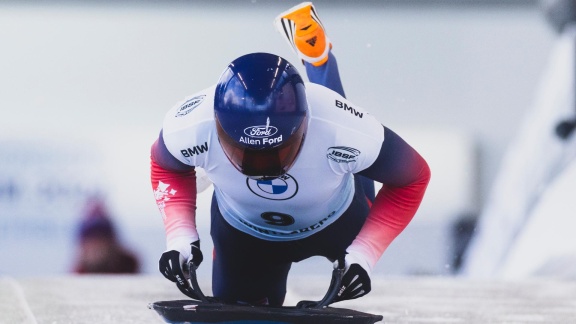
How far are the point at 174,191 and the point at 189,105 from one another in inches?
13.8

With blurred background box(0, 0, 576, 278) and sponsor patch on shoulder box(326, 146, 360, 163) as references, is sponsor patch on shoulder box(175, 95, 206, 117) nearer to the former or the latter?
sponsor patch on shoulder box(326, 146, 360, 163)

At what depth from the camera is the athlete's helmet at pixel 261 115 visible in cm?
290

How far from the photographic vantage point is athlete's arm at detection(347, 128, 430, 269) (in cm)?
337

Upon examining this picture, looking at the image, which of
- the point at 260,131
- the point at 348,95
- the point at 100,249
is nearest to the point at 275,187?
the point at 260,131

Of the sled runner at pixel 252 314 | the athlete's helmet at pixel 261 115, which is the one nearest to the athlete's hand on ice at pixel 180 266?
the sled runner at pixel 252 314

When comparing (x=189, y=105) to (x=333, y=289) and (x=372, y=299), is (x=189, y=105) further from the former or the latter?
(x=372, y=299)

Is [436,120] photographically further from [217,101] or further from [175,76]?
[217,101]

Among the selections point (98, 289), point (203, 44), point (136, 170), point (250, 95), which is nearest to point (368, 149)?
point (250, 95)

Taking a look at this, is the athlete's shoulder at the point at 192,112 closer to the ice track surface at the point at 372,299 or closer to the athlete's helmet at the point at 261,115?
the athlete's helmet at the point at 261,115

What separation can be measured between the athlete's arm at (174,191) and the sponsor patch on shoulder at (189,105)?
0.13 m

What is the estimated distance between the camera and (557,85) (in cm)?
844

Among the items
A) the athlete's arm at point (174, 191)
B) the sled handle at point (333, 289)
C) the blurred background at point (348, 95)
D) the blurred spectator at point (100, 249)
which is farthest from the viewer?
the blurred background at point (348, 95)

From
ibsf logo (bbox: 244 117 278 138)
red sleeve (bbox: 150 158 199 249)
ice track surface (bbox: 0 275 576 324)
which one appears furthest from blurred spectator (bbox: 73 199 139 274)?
ibsf logo (bbox: 244 117 278 138)

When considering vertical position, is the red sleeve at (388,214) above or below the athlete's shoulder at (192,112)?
below
